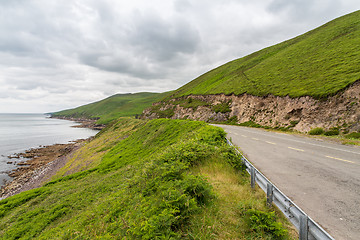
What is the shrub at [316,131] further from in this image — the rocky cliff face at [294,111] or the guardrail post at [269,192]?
the guardrail post at [269,192]

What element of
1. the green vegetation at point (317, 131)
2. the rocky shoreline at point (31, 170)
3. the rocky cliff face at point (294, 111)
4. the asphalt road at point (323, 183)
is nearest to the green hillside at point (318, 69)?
the rocky cliff face at point (294, 111)

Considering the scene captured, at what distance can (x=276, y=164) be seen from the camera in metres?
10.5

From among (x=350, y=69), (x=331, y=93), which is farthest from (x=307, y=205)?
(x=350, y=69)

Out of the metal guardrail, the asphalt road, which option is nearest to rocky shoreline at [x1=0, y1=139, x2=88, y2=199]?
the asphalt road

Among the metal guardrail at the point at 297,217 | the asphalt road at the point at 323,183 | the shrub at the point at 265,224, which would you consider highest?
the metal guardrail at the point at 297,217

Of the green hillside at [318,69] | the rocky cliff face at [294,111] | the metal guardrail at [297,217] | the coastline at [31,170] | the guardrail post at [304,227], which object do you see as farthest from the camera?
the coastline at [31,170]

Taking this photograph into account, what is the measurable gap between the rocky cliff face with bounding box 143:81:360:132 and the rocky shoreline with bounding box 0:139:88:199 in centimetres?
4576

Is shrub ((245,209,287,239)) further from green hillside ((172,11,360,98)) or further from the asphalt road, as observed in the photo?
green hillside ((172,11,360,98))

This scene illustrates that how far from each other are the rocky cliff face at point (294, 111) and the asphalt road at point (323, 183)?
13287mm

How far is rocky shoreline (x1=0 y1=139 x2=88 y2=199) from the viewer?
31.2 metres

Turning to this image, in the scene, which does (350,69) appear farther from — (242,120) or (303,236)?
(303,236)

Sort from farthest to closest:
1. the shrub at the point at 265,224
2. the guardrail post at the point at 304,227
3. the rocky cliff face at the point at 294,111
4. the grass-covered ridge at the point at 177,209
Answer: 1. the rocky cliff face at the point at 294,111
2. the grass-covered ridge at the point at 177,209
3. the shrub at the point at 265,224
4. the guardrail post at the point at 304,227

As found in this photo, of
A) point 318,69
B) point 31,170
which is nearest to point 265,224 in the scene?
point 318,69

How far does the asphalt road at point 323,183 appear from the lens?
16.8 ft
